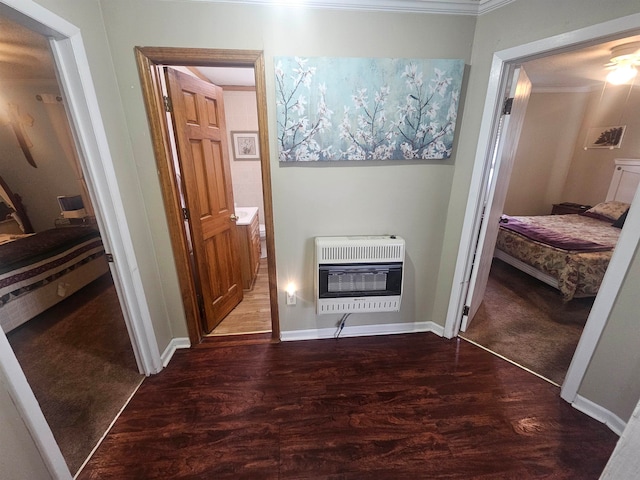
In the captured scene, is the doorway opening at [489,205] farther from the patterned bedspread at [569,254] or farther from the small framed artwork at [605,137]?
the small framed artwork at [605,137]

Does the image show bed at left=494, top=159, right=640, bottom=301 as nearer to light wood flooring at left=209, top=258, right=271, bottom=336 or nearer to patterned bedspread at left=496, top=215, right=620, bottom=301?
patterned bedspread at left=496, top=215, right=620, bottom=301

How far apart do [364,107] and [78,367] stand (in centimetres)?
279

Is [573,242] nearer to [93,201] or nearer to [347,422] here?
[347,422]

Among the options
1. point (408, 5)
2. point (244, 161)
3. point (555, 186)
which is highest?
point (408, 5)

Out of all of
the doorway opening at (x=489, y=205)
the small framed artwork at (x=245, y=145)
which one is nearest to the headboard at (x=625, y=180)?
the doorway opening at (x=489, y=205)

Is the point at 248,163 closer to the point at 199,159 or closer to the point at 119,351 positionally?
the point at 199,159

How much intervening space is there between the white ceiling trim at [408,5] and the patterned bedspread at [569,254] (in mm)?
2383

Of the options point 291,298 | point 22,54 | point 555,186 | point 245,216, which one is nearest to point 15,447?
point 291,298

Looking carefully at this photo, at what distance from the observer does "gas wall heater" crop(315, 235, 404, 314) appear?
1845 millimetres

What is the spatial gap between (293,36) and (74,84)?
3.88 feet

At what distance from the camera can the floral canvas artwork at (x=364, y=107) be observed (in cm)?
156

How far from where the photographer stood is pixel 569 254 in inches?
100

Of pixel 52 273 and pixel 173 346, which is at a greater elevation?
pixel 52 273

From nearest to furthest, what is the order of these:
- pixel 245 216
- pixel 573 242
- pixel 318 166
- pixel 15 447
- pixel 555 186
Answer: pixel 15 447
pixel 318 166
pixel 573 242
pixel 245 216
pixel 555 186
